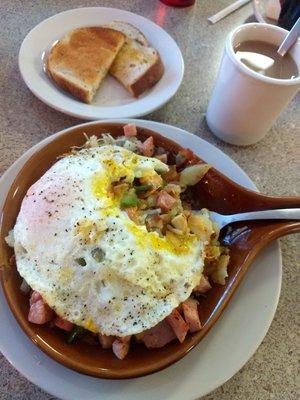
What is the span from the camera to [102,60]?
1403mm

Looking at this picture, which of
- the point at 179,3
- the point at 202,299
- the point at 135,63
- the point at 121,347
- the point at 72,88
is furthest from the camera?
the point at 179,3

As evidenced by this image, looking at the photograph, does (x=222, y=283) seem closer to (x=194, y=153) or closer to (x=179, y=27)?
(x=194, y=153)

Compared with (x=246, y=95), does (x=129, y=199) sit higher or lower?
lower

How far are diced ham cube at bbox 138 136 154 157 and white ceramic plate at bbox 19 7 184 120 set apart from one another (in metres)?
0.22

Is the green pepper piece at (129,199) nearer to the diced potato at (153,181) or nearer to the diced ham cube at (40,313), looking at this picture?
the diced potato at (153,181)

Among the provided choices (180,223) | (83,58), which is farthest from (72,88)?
(180,223)

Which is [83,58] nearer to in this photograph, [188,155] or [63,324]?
[188,155]

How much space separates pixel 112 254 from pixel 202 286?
23cm

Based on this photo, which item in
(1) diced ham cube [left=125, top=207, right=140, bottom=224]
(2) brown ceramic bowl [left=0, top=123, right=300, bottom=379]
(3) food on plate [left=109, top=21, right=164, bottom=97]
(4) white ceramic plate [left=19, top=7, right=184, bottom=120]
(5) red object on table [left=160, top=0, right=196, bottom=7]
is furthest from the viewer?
(5) red object on table [left=160, top=0, right=196, bottom=7]

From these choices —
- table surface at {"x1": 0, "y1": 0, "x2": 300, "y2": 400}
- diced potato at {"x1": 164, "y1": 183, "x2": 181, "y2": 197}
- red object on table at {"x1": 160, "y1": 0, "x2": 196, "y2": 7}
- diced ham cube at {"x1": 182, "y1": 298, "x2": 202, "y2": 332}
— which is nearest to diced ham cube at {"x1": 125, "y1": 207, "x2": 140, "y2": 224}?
diced potato at {"x1": 164, "y1": 183, "x2": 181, "y2": 197}

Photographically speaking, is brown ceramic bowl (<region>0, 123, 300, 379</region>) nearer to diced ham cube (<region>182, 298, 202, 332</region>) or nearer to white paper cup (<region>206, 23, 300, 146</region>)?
diced ham cube (<region>182, 298, 202, 332</region>)

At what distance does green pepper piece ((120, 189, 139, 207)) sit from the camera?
94cm

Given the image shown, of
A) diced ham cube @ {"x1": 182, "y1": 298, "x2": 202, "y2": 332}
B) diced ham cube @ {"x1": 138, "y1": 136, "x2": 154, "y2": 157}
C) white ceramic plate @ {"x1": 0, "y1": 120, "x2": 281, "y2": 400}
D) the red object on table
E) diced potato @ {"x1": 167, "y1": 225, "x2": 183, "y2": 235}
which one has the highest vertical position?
the red object on table

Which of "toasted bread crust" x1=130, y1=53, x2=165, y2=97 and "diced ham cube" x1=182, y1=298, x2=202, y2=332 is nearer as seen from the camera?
A: "diced ham cube" x1=182, y1=298, x2=202, y2=332
